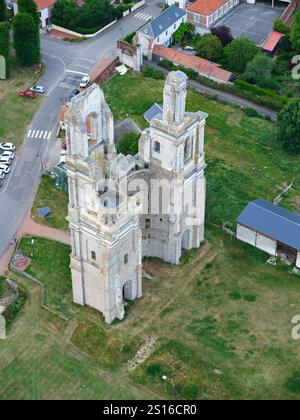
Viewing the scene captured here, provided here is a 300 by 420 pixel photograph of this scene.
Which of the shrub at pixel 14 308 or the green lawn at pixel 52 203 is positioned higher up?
the green lawn at pixel 52 203

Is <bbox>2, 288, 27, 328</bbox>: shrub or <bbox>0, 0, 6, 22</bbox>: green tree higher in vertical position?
<bbox>0, 0, 6, 22</bbox>: green tree

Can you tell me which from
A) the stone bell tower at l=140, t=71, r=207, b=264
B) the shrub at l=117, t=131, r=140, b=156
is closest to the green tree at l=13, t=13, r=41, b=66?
the shrub at l=117, t=131, r=140, b=156

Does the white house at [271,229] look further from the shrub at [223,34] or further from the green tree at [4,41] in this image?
the green tree at [4,41]

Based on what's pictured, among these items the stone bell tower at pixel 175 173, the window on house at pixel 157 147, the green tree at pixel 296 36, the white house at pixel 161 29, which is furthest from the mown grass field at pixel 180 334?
the green tree at pixel 296 36

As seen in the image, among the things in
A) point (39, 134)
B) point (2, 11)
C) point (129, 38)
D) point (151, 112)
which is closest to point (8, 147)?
point (39, 134)

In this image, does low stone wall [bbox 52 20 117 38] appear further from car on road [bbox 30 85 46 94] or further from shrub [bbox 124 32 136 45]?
car on road [bbox 30 85 46 94]

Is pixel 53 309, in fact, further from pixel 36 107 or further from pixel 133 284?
pixel 36 107
